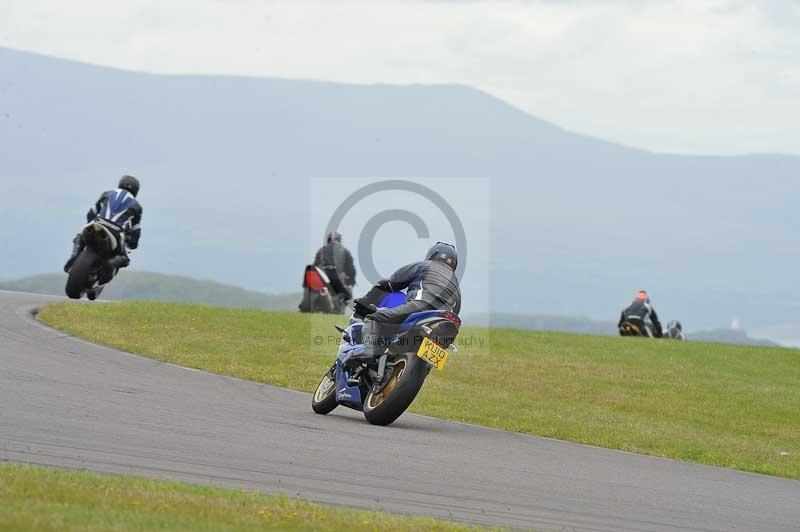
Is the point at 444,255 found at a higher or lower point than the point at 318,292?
higher

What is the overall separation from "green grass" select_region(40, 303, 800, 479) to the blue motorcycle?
2.46 meters

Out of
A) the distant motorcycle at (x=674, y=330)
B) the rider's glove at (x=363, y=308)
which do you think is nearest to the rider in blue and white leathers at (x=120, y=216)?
the rider's glove at (x=363, y=308)

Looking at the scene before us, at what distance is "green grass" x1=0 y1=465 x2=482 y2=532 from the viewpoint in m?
6.62

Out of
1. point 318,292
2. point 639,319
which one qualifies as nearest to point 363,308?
point 318,292

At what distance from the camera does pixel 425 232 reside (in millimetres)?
25922

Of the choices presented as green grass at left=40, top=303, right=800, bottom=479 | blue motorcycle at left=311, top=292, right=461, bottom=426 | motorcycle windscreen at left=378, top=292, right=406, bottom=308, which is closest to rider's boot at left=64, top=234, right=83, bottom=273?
green grass at left=40, top=303, right=800, bottom=479

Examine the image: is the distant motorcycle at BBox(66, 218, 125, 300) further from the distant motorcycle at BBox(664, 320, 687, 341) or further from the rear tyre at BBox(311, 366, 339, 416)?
the distant motorcycle at BBox(664, 320, 687, 341)

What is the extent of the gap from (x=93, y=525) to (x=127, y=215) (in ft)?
49.4

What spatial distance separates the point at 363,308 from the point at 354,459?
11.0 ft

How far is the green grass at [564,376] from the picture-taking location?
15.6 metres

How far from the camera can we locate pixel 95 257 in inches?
829

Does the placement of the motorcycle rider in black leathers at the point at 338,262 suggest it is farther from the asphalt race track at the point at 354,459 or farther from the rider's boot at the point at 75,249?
the asphalt race track at the point at 354,459

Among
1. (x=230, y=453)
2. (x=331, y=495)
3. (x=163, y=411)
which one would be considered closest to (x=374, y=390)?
(x=163, y=411)

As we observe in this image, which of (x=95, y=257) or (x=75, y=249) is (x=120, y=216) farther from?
(x=75, y=249)
